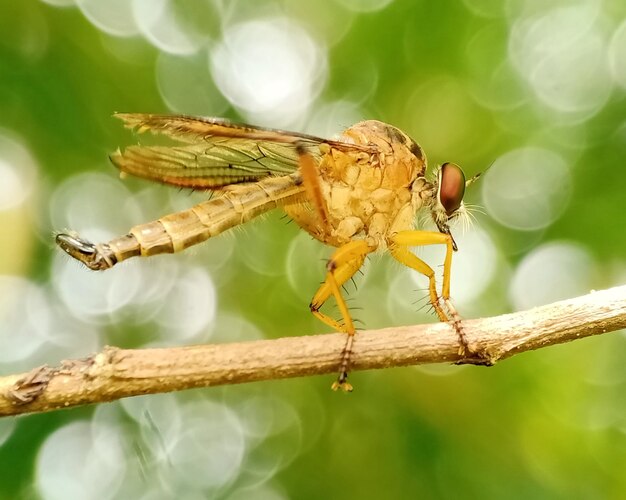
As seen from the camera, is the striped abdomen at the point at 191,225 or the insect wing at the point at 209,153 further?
the striped abdomen at the point at 191,225

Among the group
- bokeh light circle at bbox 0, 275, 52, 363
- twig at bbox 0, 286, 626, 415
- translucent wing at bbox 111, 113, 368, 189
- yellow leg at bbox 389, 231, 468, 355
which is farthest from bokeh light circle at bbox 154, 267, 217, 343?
twig at bbox 0, 286, 626, 415

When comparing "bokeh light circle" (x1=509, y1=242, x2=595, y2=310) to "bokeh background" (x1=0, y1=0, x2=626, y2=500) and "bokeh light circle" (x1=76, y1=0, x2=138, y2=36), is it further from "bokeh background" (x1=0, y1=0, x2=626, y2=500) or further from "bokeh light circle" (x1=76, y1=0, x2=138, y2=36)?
"bokeh light circle" (x1=76, y1=0, x2=138, y2=36)

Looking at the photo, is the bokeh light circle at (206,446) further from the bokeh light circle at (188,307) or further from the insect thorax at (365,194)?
the insect thorax at (365,194)

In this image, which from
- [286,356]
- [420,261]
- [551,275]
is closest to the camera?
[286,356]

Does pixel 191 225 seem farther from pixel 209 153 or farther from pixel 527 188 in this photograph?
pixel 527 188

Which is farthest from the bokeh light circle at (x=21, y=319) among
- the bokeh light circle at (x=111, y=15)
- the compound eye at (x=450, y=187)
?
the compound eye at (x=450, y=187)

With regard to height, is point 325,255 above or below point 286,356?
above

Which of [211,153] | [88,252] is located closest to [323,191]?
[211,153]
